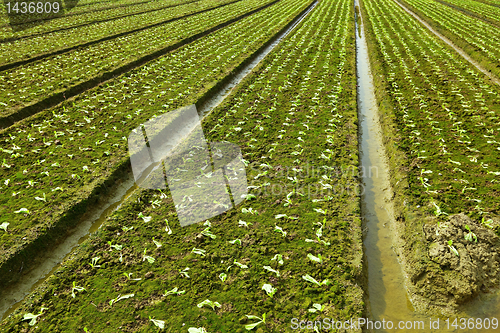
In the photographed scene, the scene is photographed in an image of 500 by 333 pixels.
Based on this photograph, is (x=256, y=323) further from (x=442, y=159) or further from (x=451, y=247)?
(x=442, y=159)

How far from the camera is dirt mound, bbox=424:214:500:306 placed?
4004 millimetres

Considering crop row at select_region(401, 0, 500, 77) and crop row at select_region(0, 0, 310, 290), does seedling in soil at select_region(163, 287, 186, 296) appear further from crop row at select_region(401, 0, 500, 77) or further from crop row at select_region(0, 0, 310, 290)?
crop row at select_region(401, 0, 500, 77)

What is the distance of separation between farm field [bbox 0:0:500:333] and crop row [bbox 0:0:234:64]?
5.61 ft

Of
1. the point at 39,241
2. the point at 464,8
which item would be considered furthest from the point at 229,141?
the point at 464,8

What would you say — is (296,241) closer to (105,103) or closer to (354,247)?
(354,247)

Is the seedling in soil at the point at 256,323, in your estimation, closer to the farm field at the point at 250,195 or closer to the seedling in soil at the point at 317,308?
the farm field at the point at 250,195

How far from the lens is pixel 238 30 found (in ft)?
67.1

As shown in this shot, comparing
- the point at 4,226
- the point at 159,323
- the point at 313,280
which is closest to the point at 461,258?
the point at 313,280

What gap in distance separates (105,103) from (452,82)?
13.7m

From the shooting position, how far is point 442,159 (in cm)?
648

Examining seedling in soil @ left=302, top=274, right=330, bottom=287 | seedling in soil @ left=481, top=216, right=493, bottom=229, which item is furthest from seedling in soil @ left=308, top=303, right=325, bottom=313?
seedling in soil @ left=481, top=216, right=493, bottom=229

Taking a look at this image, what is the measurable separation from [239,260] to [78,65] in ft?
46.5

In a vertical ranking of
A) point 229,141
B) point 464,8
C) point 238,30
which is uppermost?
point 464,8

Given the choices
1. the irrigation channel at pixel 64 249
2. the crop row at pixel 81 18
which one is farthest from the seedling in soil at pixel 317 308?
the crop row at pixel 81 18
